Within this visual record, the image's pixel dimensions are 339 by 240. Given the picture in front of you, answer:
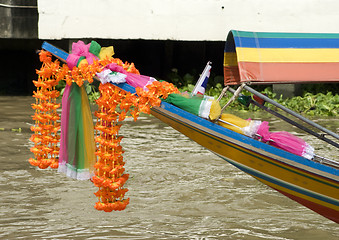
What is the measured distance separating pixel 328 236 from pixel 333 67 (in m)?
1.40

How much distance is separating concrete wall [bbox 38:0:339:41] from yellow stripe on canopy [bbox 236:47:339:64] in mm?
7235

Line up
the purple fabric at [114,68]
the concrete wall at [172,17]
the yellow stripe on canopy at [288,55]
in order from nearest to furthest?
the yellow stripe on canopy at [288,55]
the purple fabric at [114,68]
the concrete wall at [172,17]

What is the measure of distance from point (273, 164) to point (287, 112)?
0.46m

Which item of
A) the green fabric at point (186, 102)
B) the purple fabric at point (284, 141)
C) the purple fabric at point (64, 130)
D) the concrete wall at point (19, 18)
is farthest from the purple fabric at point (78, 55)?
the concrete wall at point (19, 18)

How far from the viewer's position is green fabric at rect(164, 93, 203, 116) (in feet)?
15.6

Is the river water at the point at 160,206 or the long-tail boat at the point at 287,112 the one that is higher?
the long-tail boat at the point at 287,112

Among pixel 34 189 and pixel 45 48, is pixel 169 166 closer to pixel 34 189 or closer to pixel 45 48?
pixel 34 189

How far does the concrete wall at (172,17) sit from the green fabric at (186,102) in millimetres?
7359

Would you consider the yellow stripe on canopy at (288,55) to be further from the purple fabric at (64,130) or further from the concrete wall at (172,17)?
the concrete wall at (172,17)

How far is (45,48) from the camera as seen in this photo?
5.70 m

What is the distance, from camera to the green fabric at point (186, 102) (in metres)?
4.77

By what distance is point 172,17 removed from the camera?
12016 mm

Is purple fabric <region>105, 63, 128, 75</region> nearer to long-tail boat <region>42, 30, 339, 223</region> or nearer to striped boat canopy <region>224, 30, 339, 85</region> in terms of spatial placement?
long-tail boat <region>42, 30, 339, 223</region>

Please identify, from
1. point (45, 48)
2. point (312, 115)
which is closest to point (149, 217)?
point (45, 48)
